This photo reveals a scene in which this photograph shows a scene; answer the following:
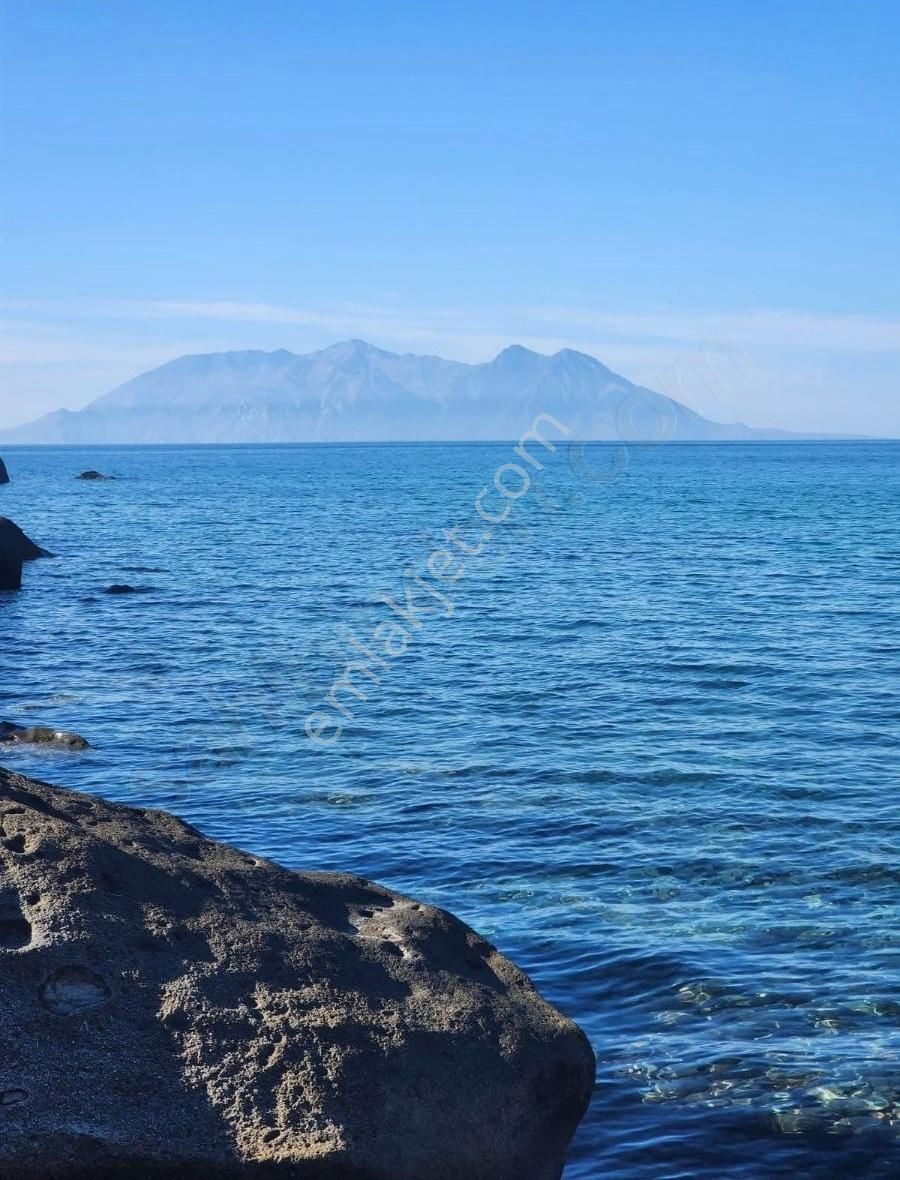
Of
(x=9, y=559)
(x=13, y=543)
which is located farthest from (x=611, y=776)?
(x=13, y=543)

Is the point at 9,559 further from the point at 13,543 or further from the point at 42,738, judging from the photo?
the point at 42,738

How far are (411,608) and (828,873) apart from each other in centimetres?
2839

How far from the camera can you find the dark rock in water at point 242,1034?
322 inches

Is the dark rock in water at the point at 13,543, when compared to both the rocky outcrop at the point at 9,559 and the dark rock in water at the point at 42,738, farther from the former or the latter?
the dark rock in water at the point at 42,738

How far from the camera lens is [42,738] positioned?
2445 cm

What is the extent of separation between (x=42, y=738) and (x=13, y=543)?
91.3ft

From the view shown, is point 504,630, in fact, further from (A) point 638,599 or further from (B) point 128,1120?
(B) point 128,1120

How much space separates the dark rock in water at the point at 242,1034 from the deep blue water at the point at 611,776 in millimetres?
2013

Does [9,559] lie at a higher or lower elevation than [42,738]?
higher

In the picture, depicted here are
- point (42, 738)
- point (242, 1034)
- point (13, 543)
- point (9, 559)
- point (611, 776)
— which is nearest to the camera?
point (242, 1034)

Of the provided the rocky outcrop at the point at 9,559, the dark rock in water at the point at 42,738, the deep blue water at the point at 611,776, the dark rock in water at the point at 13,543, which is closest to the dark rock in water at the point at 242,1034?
the deep blue water at the point at 611,776

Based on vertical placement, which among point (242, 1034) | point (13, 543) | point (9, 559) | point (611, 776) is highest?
point (13, 543)

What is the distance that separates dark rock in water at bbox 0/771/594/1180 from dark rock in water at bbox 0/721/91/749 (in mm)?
13897

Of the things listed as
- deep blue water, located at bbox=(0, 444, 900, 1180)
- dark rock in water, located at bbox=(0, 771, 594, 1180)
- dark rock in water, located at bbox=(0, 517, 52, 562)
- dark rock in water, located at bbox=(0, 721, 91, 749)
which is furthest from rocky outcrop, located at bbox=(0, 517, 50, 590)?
dark rock in water, located at bbox=(0, 771, 594, 1180)
